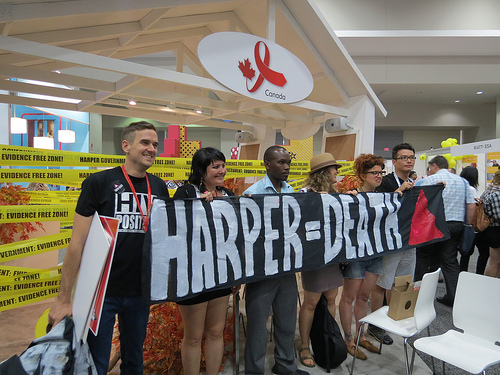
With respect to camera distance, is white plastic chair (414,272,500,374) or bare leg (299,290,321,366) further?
bare leg (299,290,321,366)

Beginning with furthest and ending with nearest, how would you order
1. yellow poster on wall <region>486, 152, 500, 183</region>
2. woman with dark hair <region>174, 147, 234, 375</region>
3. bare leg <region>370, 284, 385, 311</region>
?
yellow poster on wall <region>486, 152, 500, 183</region>, bare leg <region>370, 284, 385, 311</region>, woman with dark hair <region>174, 147, 234, 375</region>

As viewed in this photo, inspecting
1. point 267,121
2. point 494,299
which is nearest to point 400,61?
point 267,121

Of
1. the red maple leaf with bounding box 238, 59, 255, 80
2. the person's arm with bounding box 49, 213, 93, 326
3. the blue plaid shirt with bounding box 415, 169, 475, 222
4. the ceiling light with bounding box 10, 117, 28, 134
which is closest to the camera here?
the person's arm with bounding box 49, 213, 93, 326

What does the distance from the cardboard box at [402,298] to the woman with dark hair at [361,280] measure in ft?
1.02

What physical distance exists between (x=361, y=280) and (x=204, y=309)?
5.06 ft

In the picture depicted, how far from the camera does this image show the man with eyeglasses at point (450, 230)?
395 cm

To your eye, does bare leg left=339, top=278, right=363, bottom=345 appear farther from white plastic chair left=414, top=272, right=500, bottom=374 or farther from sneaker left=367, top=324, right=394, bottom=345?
white plastic chair left=414, top=272, right=500, bottom=374

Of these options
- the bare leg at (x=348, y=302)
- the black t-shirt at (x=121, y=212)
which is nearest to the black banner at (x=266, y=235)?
the black t-shirt at (x=121, y=212)

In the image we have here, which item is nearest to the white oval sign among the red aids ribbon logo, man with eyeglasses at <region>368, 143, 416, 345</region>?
the red aids ribbon logo

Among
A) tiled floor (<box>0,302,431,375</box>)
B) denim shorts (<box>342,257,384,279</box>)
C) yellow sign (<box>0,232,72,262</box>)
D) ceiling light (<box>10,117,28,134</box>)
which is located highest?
ceiling light (<box>10,117,28,134</box>)

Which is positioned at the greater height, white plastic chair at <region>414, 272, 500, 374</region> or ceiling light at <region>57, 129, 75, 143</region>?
ceiling light at <region>57, 129, 75, 143</region>

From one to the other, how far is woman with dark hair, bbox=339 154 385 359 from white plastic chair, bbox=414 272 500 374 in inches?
24.9

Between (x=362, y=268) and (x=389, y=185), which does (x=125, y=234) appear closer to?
(x=362, y=268)

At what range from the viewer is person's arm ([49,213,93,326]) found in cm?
148
